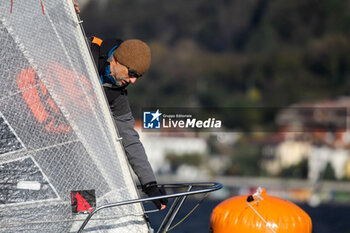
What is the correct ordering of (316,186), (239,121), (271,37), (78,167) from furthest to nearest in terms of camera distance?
(271,37) → (239,121) → (316,186) → (78,167)

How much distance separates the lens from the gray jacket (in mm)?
3467

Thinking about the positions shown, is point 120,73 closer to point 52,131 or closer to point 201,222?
point 52,131

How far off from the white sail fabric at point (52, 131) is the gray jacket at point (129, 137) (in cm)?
17

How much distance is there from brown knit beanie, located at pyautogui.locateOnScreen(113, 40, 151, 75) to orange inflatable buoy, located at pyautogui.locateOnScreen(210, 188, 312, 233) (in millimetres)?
1275

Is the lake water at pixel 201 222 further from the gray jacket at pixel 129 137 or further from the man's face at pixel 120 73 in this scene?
the man's face at pixel 120 73

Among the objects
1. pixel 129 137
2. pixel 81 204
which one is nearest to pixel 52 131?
pixel 81 204

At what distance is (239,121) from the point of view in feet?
149

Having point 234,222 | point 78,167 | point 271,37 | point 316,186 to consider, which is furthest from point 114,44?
point 271,37

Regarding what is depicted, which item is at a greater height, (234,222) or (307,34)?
(234,222)

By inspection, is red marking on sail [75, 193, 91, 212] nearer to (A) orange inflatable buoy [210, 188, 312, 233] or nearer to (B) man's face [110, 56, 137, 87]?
(B) man's face [110, 56, 137, 87]

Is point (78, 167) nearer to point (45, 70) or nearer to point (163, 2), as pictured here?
point (45, 70)

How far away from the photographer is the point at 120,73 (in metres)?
3.22

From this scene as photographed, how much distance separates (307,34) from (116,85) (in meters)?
59.2

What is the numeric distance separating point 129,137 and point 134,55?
0.58 metres
